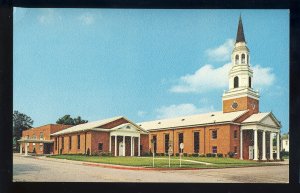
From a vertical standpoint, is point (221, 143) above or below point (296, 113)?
below

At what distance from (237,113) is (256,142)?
1074 millimetres

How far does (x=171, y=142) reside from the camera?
14.0 m

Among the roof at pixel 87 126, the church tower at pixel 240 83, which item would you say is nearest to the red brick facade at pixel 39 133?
the roof at pixel 87 126

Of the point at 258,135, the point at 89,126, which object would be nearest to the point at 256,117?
the point at 258,135

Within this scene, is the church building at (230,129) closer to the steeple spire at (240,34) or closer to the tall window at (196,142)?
the tall window at (196,142)

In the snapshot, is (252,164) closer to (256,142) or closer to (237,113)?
(256,142)

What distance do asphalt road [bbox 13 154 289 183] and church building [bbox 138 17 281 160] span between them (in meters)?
0.60

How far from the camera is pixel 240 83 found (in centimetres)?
1320

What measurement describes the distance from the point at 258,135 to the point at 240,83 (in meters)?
1.85

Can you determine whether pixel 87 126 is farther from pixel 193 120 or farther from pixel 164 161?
pixel 193 120

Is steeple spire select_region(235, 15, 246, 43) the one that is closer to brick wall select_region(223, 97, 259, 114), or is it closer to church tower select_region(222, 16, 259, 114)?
church tower select_region(222, 16, 259, 114)

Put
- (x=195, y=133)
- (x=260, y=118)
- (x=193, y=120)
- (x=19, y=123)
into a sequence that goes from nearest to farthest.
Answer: (x=19, y=123)
(x=260, y=118)
(x=193, y=120)
(x=195, y=133)

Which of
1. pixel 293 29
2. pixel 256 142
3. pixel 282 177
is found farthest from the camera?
pixel 256 142
